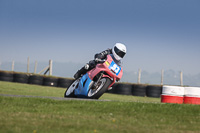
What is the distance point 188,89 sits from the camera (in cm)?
1192

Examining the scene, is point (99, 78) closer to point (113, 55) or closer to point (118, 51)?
point (113, 55)

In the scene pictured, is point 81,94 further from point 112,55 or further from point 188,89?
point 188,89

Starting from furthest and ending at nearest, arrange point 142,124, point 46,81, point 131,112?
point 46,81 < point 131,112 < point 142,124

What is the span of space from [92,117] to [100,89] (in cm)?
363

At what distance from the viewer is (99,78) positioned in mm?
10367

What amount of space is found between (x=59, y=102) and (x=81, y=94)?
200 cm

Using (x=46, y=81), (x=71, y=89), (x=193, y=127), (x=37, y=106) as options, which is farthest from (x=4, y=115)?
(x=46, y=81)

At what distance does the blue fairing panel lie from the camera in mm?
10508

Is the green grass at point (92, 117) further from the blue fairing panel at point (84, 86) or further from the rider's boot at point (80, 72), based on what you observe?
the rider's boot at point (80, 72)

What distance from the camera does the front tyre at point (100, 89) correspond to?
10.1m

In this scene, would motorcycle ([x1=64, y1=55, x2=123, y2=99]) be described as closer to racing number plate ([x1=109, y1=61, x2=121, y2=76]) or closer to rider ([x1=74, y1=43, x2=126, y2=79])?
racing number plate ([x1=109, y1=61, x2=121, y2=76])

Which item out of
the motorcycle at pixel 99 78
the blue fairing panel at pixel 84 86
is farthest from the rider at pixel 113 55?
the blue fairing panel at pixel 84 86

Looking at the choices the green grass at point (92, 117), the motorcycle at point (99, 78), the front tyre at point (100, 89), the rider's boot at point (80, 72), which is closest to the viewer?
the green grass at point (92, 117)

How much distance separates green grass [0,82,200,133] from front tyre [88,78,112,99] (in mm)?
1510
